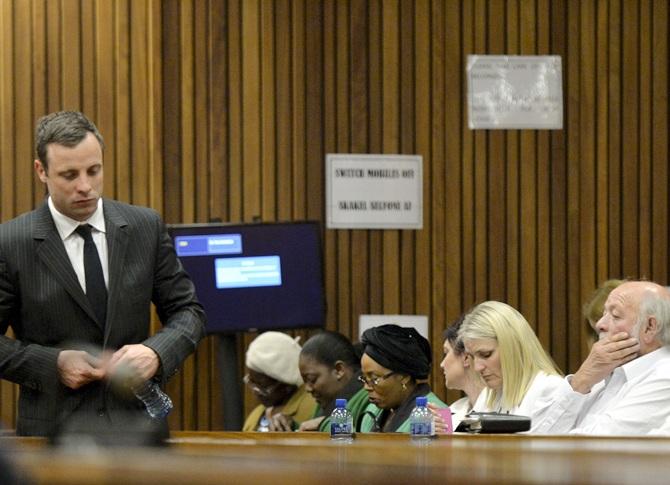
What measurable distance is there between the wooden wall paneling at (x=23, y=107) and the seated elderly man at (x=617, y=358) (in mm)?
3222

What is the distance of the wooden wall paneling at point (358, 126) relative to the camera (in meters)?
6.49

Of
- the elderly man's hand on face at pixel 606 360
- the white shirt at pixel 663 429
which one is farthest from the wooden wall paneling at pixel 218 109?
the white shirt at pixel 663 429

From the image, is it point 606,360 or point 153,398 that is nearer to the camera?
point 153,398

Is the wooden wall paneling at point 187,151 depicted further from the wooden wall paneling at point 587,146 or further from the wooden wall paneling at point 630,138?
the wooden wall paneling at point 630,138

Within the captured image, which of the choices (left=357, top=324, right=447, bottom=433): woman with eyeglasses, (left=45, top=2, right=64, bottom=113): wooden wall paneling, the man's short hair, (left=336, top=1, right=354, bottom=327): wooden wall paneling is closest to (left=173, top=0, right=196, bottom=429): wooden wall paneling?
(left=45, top=2, right=64, bottom=113): wooden wall paneling

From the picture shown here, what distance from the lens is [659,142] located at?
6629 millimetres

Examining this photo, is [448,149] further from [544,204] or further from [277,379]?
[277,379]

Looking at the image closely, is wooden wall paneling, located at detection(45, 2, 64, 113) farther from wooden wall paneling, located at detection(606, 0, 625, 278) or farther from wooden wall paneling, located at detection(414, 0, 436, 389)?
wooden wall paneling, located at detection(606, 0, 625, 278)

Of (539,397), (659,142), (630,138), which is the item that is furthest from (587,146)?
(539,397)

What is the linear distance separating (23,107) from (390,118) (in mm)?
1894

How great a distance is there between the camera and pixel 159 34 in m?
6.32

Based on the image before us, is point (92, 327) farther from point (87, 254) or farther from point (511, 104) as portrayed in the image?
point (511, 104)

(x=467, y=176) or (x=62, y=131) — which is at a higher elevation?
(x=62, y=131)

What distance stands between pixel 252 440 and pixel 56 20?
12.7 feet
